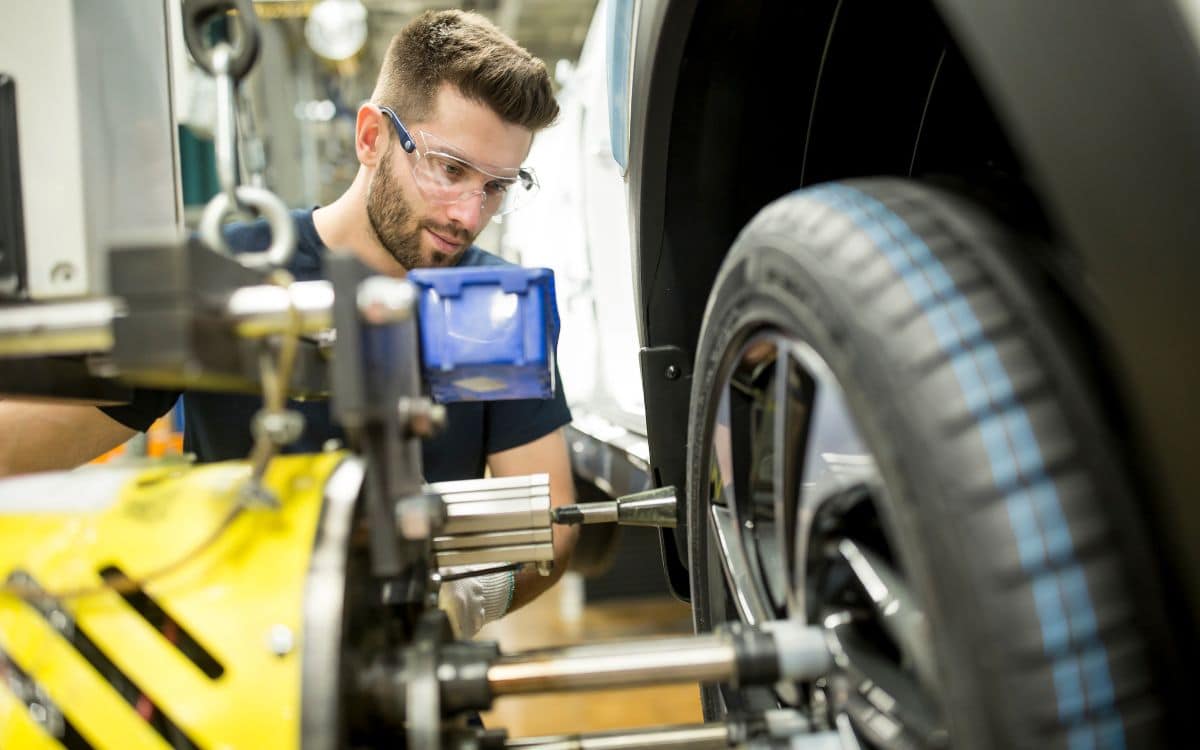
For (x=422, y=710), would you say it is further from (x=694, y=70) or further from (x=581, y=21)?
(x=581, y=21)

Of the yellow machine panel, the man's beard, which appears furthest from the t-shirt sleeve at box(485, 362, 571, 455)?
the yellow machine panel

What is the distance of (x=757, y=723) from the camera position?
0.63 meters

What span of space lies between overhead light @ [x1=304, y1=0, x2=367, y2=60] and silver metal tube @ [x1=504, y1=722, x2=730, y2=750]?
425cm

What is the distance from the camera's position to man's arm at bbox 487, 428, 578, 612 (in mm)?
1659

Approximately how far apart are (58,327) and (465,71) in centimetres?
113

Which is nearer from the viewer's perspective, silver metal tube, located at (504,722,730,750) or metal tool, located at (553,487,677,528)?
silver metal tube, located at (504,722,730,750)

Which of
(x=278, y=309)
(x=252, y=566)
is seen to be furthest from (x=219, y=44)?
(x=252, y=566)

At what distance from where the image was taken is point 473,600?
1.10m

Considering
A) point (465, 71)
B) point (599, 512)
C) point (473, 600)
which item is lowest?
point (473, 600)

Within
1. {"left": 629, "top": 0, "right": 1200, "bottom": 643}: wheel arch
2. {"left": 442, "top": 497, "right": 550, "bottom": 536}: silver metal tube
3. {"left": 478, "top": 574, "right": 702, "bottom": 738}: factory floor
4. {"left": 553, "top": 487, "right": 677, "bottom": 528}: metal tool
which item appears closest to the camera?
{"left": 629, "top": 0, "right": 1200, "bottom": 643}: wheel arch

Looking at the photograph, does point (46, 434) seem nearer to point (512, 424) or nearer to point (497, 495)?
point (512, 424)

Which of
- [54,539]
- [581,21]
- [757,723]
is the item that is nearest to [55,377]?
[54,539]

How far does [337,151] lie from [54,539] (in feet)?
17.0

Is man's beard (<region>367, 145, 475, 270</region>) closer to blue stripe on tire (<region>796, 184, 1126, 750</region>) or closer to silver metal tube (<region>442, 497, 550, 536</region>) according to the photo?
silver metal tube (<region>442, 497, 550, 536</region>)
